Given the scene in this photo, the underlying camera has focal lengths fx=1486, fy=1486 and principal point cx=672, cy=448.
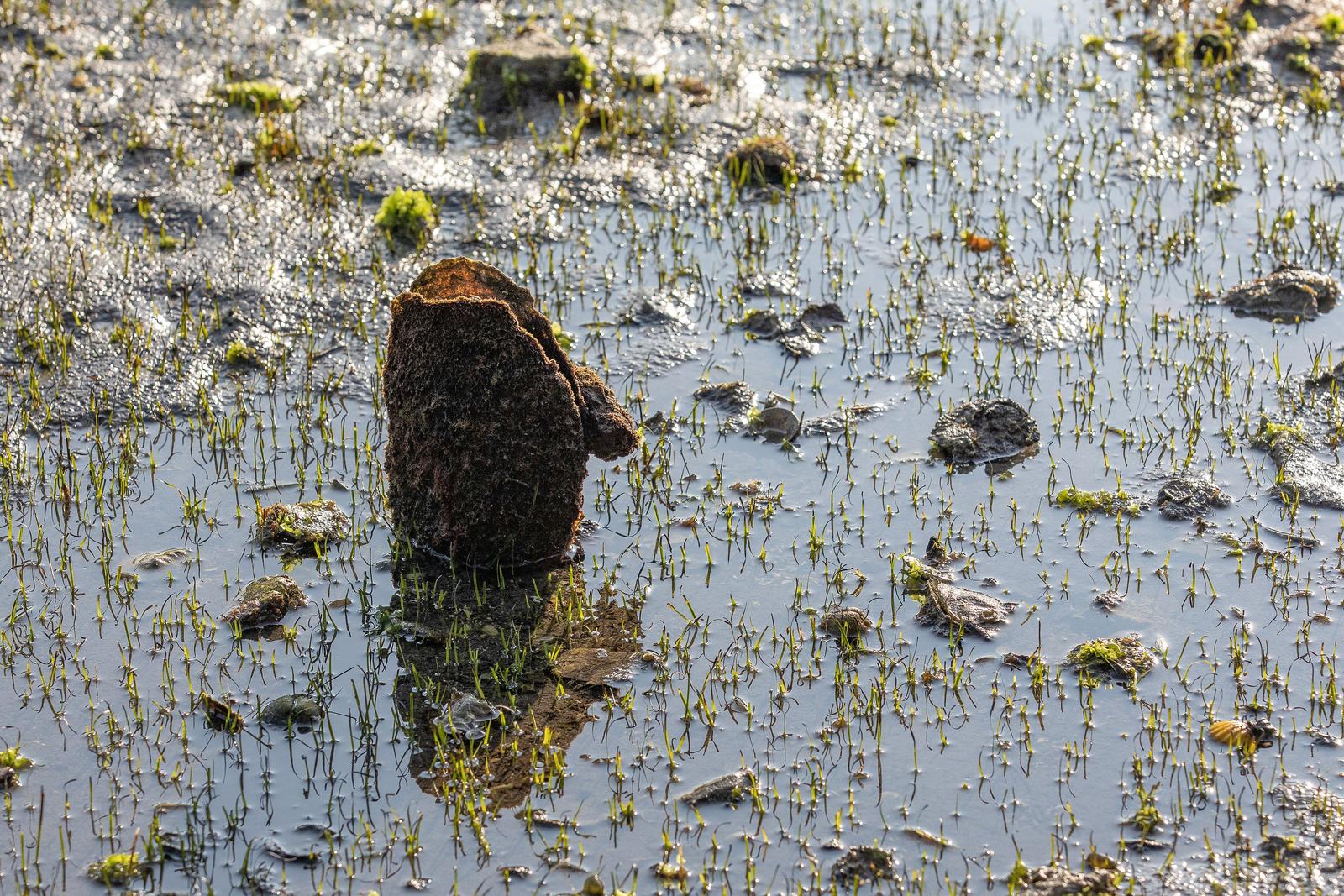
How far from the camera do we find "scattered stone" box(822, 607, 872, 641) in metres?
6.98

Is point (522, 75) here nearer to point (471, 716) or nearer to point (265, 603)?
A: point (265, 603)

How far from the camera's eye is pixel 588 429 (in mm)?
7414

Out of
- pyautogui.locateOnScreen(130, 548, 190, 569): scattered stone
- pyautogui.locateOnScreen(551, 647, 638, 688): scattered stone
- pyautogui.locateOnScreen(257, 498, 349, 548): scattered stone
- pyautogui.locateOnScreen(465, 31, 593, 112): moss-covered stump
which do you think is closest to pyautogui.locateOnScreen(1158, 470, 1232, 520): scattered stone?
pyautogui.locateOnScreen(551, 647, 638, 688): scattered stone

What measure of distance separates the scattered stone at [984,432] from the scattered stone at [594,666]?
2540 millimetres

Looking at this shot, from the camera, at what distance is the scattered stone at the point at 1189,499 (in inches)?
313

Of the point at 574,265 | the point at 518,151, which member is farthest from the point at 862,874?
the point at 518,151

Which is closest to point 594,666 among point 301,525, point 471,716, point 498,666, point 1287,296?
point 498,666

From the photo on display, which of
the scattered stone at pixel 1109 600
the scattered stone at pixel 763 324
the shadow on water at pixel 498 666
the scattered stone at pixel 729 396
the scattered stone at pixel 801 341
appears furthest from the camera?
the scattered stone at pixel 763 324

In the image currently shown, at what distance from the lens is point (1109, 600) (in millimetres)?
7285

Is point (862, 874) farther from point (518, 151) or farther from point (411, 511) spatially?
point (518, 151)

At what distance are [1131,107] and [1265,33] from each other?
2371 millimetres

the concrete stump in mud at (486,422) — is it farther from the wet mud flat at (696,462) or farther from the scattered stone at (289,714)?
the scattered stone at (289,714)

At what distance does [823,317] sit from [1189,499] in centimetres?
293

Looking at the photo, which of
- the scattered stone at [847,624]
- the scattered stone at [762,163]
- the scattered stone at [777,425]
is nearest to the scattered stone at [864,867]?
the scattered stone at [847,624]
